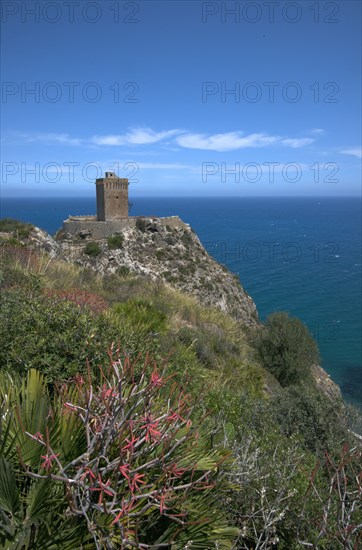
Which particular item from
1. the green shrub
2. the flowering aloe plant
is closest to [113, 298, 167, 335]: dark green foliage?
the flowering aloe plant

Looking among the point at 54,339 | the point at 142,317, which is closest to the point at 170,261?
the point at 142,317

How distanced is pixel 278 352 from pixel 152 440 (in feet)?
44.2

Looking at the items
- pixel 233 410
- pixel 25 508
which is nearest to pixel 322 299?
pixel 233 410

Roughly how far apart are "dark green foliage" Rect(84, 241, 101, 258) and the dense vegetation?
20586mm

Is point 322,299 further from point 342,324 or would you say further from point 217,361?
point 217,361

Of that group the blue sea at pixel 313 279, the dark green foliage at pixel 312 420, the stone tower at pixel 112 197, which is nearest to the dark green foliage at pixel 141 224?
the stone tower at pixel 112 197

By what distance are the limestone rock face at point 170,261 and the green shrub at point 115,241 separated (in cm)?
26

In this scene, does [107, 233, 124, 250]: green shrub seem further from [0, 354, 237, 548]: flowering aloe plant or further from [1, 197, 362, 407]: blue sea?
[0, 354, 237, 548]: flowering aloe plant

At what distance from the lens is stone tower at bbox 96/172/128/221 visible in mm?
38469

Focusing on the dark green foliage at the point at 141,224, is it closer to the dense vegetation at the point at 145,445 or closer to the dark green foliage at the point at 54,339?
the dense vegetation at the point at 145,445

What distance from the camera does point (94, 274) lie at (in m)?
12.7

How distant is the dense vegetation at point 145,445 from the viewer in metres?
2.14

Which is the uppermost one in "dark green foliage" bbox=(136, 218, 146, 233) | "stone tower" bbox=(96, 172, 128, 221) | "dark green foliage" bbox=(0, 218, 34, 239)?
→ "stone tower" bbox=(96, 172, 128, 221)

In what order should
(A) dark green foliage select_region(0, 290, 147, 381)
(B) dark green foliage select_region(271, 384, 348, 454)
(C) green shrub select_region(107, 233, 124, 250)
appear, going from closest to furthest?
1. (A) dark green foliage select_region(0, 290, 147, 381)
2. (B) dark green foliage select_region(271, 384, 348, 454)
3. (C) green shrub select_region(107, 233, 124, 250)
